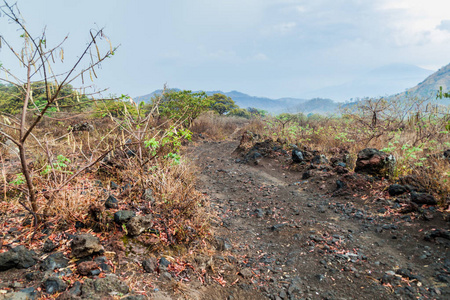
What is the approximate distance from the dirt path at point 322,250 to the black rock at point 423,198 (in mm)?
477

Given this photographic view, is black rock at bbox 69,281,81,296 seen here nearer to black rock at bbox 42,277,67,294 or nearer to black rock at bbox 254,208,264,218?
black rock at bbox 42,277,67,294


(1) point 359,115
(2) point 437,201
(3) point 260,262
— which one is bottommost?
(3) point 260,262

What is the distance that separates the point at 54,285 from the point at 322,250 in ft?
11.3

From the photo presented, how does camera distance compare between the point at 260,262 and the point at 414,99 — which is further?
the point at 414,99

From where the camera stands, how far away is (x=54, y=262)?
217 cm

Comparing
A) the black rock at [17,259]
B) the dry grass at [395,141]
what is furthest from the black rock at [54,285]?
the dry grass at [395,141]

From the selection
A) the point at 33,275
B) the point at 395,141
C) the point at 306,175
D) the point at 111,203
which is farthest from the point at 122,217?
the point at 395,141

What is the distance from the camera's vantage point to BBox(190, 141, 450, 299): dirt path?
2.83 meters

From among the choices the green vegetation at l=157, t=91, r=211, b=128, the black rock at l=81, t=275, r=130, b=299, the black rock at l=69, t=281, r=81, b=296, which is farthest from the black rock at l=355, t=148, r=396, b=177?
the green vegetation at l=157, t=91, r=211, b=128

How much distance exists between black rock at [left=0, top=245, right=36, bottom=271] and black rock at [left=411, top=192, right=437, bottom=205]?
607 cm

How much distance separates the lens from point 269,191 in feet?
21.7

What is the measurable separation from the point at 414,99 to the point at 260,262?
10.5m

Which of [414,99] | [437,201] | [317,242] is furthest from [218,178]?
[414,99]

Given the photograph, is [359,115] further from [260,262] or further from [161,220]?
[161,220]
